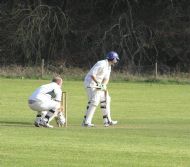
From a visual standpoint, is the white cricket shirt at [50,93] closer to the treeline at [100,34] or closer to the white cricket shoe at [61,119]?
the white cricket shoe at [61,119]

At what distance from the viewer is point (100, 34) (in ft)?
162

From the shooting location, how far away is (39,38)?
4784 centimetres

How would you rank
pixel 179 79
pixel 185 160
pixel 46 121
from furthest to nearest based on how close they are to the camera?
pixel 179 79 → pixel 46 121 → pixel 185 160

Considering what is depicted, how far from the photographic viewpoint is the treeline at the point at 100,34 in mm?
47906

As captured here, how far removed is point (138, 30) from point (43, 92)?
1202 inches

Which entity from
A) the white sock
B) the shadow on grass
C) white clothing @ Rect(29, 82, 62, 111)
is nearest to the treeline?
the shadow on grass

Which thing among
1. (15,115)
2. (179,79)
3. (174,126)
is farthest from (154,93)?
(174,126)

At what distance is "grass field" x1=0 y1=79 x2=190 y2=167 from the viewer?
1165 cm

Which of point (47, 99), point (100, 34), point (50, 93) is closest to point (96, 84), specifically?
point (50, 93)

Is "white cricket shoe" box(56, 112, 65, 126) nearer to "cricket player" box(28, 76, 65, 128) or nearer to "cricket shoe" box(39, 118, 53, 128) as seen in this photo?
"cricket player" box(28, 76, 65, 128)

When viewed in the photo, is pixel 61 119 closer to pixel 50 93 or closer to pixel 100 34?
pixel 50 93

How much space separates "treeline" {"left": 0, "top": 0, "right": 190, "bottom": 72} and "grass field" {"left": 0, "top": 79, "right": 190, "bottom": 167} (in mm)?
18590

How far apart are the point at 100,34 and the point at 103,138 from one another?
34.6m

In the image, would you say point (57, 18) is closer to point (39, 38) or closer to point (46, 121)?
point (39, 38)
